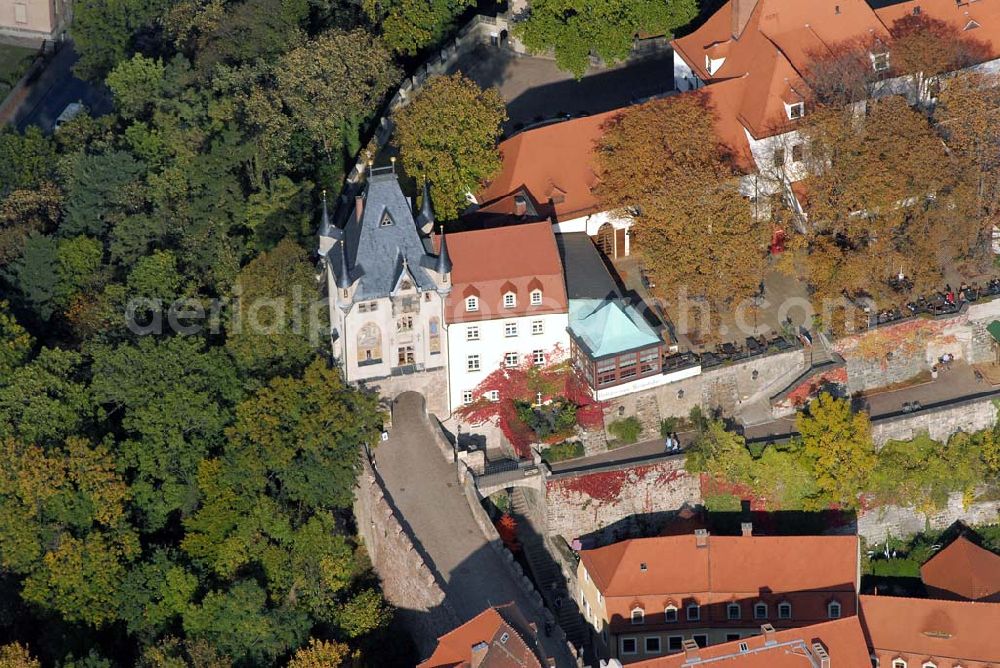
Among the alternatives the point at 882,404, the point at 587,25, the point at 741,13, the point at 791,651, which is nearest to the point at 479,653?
the point at 791,651

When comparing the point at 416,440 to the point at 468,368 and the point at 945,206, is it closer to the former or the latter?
the point at 468,368

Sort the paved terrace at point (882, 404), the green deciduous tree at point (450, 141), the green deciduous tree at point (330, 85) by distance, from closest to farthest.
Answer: the paved terrace at point (882, 404)
the green deciduous tree at point (450, 141)
the green deciduous tree at point (330, 85)

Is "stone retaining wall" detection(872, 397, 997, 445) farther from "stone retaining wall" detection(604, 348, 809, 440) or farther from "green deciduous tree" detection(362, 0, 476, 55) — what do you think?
"green deciduous tree" detection(362, 0, 476, 55)

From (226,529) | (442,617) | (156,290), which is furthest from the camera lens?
(156,290)

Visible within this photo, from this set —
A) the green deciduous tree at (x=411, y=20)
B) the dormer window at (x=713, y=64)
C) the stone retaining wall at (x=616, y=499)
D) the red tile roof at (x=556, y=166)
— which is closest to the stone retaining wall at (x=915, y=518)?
the stone retaining wall at (x=616, y=499)

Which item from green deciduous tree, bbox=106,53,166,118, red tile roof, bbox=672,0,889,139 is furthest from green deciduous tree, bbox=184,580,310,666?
red tile roof, bbox=672,0,889,139

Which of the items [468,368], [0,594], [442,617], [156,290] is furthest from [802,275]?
[0,594]

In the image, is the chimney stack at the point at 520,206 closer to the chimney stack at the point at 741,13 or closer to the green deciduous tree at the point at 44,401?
the chimney stack at the point at 741,13
